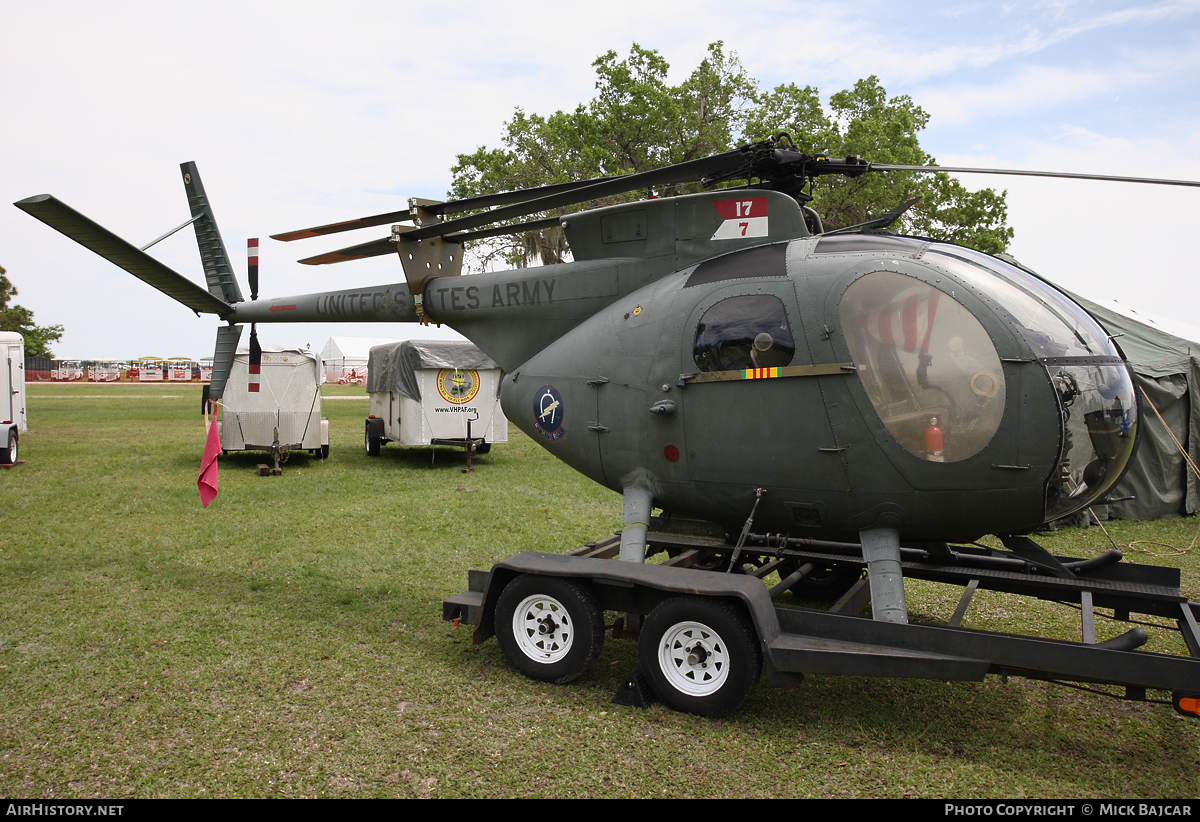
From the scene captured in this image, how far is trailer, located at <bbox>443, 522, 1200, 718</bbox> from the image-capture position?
4.16m

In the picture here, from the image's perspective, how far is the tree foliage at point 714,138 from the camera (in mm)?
23953

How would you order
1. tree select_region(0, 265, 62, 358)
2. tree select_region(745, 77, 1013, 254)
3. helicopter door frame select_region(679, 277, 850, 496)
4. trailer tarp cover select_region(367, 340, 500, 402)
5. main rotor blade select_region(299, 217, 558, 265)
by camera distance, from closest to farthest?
1. helicopter door frame select_region(679, 277, 850, 496)
2. main rotor blade select_region(299, 217, 558, 265)
3. trailer tarp cover select_region(367, 340, 500, 402)
4. tree select_region(745, 77, 1013, 254)
5. tree select_region(0, 265, 62, 358)

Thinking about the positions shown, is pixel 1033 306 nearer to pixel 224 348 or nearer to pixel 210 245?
pixel 224 348

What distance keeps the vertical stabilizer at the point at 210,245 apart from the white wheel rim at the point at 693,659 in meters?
6.74

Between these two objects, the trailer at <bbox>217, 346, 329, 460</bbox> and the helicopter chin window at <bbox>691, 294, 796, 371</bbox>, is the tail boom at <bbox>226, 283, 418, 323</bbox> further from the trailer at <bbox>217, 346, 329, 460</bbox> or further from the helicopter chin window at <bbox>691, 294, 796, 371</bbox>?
the trailer at <bbox>217, 346, 329, 460</bbox>

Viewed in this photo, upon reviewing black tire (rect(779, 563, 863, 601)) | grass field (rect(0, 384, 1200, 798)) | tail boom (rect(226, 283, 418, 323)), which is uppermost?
tail boom (rect(226, 283, 418, 323))

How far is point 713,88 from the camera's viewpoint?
26.5m

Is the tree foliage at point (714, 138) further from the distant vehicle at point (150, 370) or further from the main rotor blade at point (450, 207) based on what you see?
the distant vehicle at point (150, 370)

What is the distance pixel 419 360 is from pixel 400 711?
39.0ft

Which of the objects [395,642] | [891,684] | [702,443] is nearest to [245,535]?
[395,642]

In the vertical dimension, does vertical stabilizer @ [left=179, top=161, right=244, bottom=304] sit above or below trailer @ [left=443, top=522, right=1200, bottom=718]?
above

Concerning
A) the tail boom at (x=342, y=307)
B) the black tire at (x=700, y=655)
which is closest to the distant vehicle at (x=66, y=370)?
the tail boom at (x=342, y=307)

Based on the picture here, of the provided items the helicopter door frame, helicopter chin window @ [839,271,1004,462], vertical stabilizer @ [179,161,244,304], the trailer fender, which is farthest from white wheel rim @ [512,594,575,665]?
vertical stabilizer @ [179,161,244,304]

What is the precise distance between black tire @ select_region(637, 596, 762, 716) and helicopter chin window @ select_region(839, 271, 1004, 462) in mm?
1596
